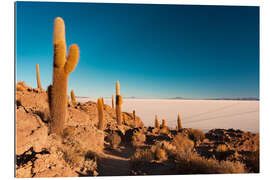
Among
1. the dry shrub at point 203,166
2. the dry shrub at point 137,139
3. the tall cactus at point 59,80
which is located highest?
the tall cactus at point 59,80

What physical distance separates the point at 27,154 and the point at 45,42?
10.6 ft

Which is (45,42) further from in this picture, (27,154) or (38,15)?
(27,154)

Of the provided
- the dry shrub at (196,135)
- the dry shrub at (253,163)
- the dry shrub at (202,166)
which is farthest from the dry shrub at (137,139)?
the dry shrub at (253,163)

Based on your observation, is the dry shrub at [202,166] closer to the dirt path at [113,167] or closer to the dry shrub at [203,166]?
the dry shrub at [203,166]

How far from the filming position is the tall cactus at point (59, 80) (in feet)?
16.2

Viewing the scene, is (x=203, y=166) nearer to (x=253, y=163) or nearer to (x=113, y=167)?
(x=253, y=163)

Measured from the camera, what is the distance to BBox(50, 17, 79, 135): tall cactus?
4.93m

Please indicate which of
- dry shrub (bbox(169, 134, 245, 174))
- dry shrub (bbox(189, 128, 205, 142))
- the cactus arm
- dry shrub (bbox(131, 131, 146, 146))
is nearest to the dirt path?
dry shrub (bbox(169, 134, 245, 174))

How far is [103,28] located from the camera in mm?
5363

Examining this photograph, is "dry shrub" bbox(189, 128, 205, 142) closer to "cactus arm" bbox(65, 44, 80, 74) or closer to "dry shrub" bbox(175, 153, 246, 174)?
"dry shrub" bbox(175, 153, 246, 174)

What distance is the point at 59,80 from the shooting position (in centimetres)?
502
